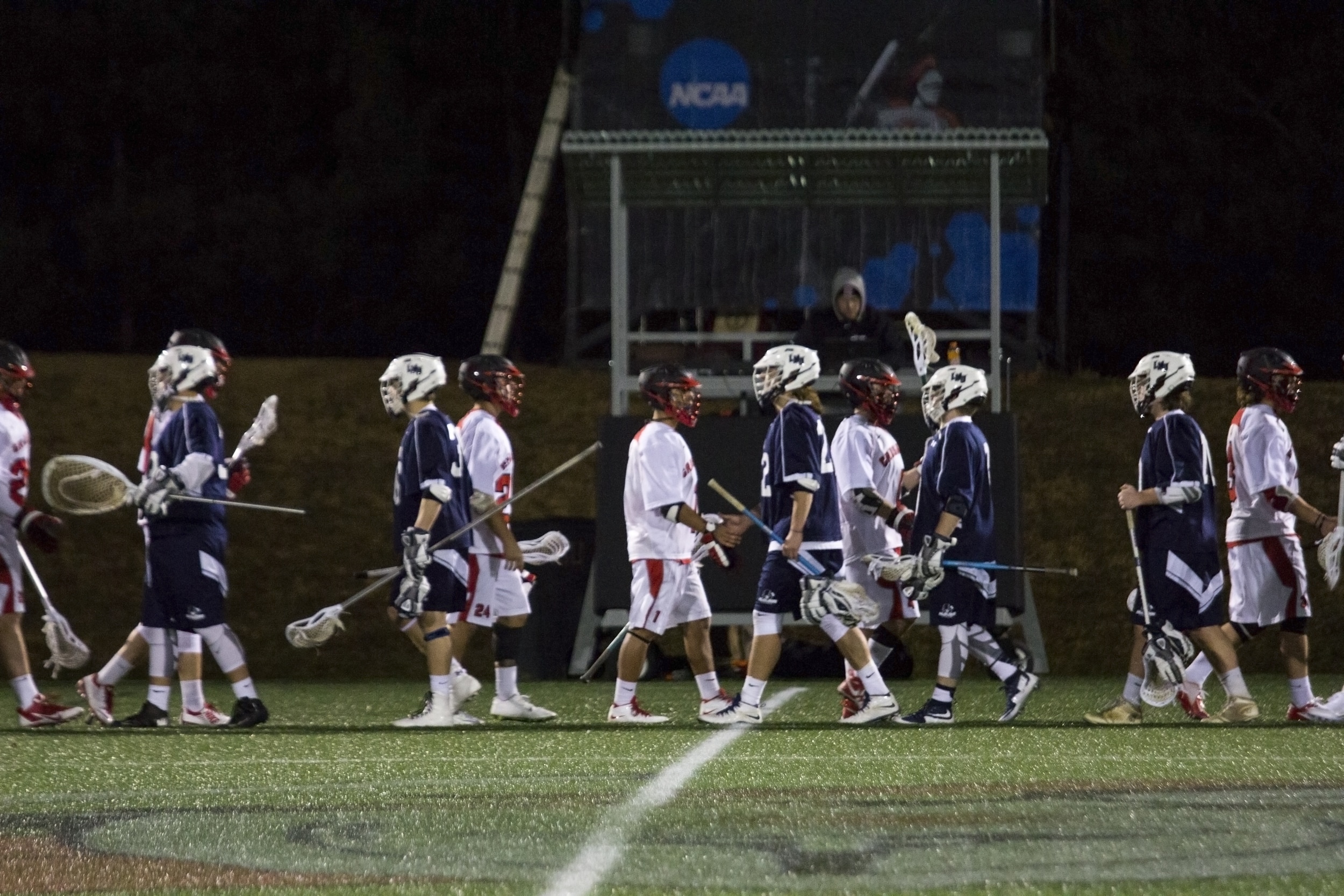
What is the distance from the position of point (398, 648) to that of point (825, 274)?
Result: 554cm

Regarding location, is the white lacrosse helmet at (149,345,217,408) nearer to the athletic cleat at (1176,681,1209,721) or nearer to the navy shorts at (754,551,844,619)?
the navy shorts at (754,551,844,619)

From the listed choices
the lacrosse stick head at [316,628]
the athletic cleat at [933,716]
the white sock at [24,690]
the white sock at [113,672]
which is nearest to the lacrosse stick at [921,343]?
the athletic cleat at [933,716]

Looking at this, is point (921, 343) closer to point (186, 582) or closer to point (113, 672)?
point (186, 582)

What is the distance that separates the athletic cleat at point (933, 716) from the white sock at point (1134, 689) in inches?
40.3

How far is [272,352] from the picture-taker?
34.3 metres

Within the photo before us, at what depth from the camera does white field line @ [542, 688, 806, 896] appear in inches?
250

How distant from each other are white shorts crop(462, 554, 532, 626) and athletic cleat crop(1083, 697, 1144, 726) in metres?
3.61

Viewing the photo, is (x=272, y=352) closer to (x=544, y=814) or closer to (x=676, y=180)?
(x=676, y=180)

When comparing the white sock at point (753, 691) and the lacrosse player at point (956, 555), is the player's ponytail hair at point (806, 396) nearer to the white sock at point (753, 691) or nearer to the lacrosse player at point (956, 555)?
the lacrosse player at point (956, 555)

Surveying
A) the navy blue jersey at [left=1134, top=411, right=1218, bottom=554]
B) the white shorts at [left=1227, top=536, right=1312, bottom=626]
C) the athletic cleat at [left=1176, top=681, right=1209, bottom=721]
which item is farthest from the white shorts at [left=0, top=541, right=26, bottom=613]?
the white shorts at [left=1227, top=536, right=1312, bottom=626]

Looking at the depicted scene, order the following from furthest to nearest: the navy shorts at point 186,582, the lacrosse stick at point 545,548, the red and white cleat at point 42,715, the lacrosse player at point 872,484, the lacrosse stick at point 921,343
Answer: the lacrosse stick at point 921,343 → the lacrosse stick at point 545,548 → the lacrosse player at point 872,484 → the red and white cleat at point 42,715 → the navy shorts at point 186,582

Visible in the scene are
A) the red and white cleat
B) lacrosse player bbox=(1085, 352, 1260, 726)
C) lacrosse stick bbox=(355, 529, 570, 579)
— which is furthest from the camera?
lacrosse stick bbox=(355, 529, 570, 579)

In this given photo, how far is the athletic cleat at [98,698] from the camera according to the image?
12.5 m

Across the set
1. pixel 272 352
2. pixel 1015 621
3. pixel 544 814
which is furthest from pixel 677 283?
pixel 272 352
